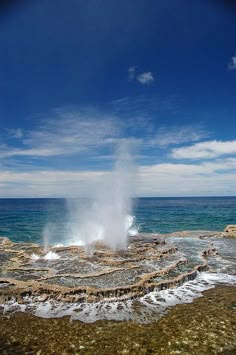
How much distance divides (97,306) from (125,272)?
211 inches

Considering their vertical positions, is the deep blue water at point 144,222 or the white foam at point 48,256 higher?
the white foam at point 48,256

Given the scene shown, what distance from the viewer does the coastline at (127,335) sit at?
8891mm

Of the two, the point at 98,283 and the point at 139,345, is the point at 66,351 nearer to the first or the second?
the point at 139,345

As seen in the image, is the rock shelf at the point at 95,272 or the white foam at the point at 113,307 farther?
the rock shelf at the point at 95,272

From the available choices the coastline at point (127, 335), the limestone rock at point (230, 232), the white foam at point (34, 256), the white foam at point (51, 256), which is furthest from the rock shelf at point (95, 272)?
the limestone rock at point (230, 232)

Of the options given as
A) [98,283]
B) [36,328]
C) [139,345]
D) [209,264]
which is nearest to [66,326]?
[36,328]

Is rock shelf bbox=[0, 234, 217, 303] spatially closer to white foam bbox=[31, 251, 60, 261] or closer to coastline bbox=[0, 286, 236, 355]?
white foam bbox=[31, 251, 60, 261]

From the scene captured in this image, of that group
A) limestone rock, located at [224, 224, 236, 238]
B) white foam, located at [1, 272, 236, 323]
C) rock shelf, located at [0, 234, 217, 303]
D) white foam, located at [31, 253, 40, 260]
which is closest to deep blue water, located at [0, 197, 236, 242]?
limestone rock, located at [224, 224, 236, 238]

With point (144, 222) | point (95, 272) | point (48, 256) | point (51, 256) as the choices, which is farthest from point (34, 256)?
point (144, 222)

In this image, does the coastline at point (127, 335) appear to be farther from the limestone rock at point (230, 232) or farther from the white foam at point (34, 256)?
the limestone rock at point (230, 232)

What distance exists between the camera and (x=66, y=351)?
8.79 m

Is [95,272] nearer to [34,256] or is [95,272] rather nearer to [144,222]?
[34,256]

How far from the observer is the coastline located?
889 cm

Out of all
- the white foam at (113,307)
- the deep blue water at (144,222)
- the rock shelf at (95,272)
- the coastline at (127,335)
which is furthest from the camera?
the deep blue water at (144,222)
